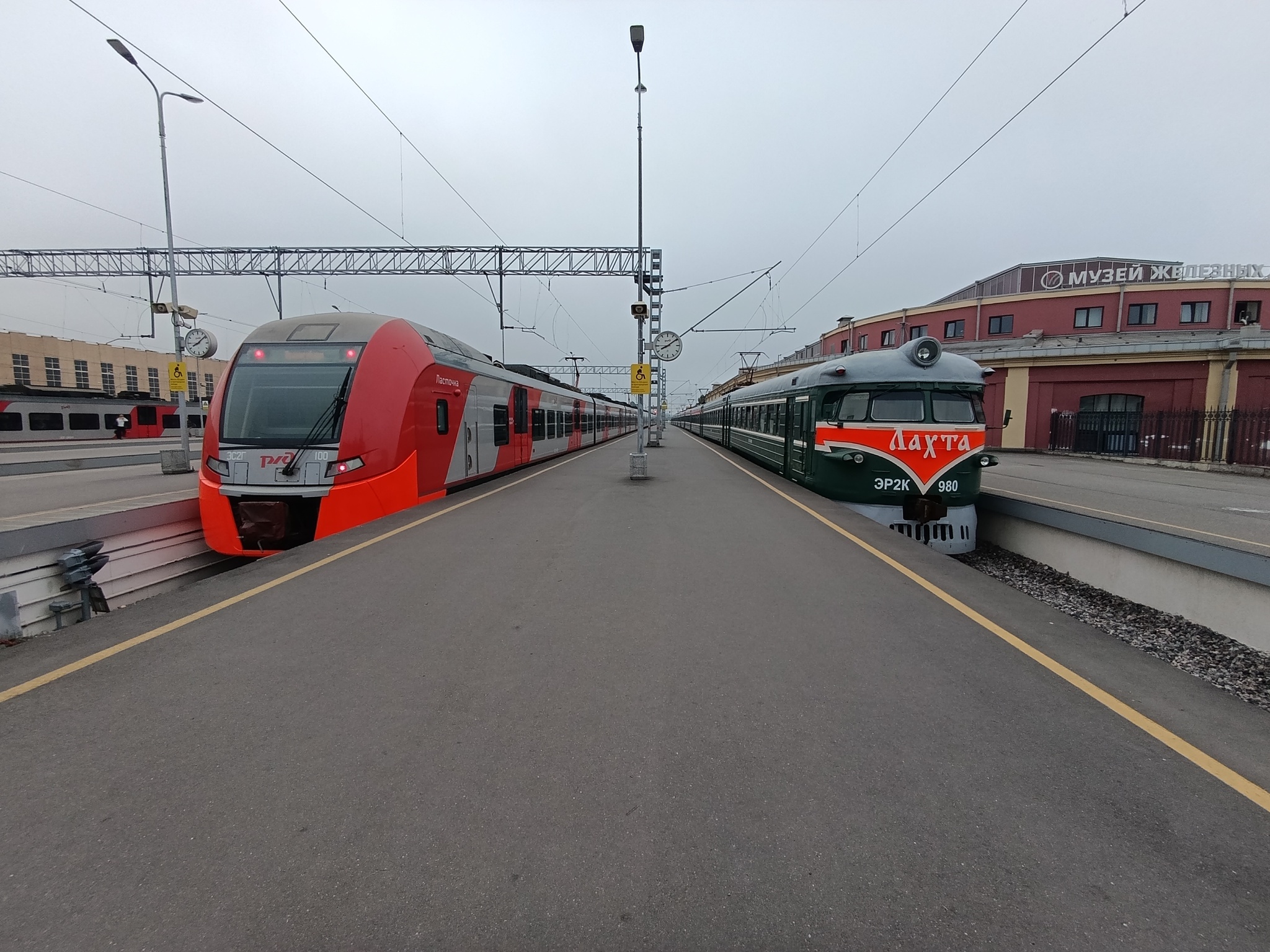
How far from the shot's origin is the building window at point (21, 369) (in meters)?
44.8

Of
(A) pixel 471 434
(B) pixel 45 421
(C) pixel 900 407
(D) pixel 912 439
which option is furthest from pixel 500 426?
(B) pixel 45 421

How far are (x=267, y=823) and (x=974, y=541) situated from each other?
31.6 feet

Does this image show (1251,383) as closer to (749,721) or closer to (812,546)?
(812,546)

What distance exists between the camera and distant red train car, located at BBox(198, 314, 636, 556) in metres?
7.15

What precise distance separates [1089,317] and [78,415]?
5144 centimetres

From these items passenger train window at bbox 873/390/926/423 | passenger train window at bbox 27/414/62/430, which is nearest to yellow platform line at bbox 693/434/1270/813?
passenger train window at bbox 873/390/926/423

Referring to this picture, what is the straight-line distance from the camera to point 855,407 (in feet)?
30.4

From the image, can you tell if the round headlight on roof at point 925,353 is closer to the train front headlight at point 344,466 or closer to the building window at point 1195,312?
the train front headlight at point 344,466

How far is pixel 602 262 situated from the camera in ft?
74.8

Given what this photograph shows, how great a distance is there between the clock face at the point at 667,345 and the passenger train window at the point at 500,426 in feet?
21.2

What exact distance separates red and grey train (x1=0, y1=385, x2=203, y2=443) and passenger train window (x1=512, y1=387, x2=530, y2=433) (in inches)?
794

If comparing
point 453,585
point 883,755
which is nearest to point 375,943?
point 883,755

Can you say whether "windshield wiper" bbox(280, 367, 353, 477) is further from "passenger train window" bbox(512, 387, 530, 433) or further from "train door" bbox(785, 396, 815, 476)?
"train door" bbox(785, 396, 815, 476)

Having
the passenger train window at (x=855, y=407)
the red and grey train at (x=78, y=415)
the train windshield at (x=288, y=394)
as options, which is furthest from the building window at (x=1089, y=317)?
the red and grey train at (x=78, y=415)
